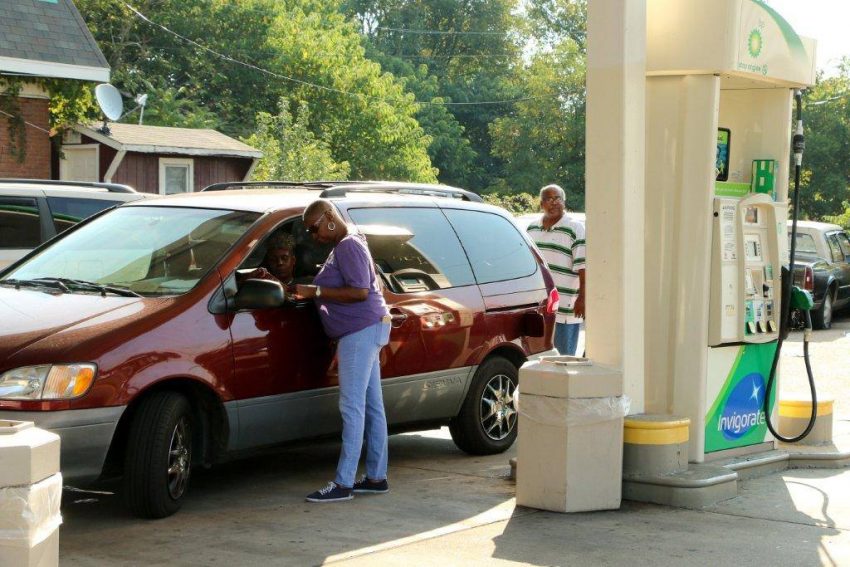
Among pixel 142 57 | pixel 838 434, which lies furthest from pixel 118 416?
pixel 142 57

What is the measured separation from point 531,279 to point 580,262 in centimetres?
99

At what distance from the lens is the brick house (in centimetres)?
2023

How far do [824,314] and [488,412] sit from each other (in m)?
12.9

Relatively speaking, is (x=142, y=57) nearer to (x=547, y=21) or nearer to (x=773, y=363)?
(x=773, y=363)

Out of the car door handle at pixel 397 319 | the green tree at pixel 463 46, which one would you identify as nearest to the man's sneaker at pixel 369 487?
the car door handle at pixel 397 319

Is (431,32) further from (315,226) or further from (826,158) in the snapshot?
(315,226)

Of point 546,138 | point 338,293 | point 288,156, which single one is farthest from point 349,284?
point 546,138

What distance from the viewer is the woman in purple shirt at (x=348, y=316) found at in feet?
23.6

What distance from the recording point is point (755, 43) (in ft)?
25.8

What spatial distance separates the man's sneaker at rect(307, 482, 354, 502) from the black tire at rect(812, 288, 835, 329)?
580 inches

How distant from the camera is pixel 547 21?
82.3 meters

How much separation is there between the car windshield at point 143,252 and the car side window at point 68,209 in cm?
366

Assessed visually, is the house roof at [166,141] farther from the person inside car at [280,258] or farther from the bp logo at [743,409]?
the bp logo at [743,409]

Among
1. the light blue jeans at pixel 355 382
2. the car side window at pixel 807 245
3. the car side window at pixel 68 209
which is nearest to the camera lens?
the light blue jeans at pixel 355 382
